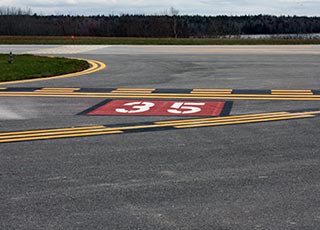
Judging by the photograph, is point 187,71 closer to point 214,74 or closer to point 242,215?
point 214,74

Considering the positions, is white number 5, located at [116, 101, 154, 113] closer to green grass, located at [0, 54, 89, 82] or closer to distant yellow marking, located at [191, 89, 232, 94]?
distant yellow marking, located at [191, 89, 232, 94]

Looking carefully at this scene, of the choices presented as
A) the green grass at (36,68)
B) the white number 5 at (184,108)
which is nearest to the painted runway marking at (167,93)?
the white number 5 at (184,108)

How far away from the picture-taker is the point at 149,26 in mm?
92500

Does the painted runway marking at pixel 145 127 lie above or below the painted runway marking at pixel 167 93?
above

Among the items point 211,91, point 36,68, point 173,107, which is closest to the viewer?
point 173,107

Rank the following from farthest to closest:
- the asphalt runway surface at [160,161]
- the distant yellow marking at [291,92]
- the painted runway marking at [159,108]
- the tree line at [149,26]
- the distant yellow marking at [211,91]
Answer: the tree line at [149,26], the distant yellow marking at [211,91], the distant yellow marking at [291,92], the painted runway marking at [159,108], the asphalt runway surface at [160,161]

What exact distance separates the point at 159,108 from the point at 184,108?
56 centimetres

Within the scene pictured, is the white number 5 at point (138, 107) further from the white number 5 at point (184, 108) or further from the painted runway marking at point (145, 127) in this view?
the painted runway marking at point (145, 127)

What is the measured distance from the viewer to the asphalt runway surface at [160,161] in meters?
5.61

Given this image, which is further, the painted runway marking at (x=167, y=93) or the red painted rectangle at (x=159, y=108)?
the painted runway marking at (x=167, y=93)

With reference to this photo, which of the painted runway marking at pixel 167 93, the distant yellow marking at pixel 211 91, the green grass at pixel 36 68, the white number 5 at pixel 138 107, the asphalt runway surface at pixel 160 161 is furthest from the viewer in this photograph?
the green grass at pixel 36 68

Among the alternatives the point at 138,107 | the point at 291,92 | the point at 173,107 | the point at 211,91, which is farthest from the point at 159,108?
the point at 291,92

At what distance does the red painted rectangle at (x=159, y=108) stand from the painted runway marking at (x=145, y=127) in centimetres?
86

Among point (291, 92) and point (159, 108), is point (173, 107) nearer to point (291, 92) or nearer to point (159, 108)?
point (159, 108)
